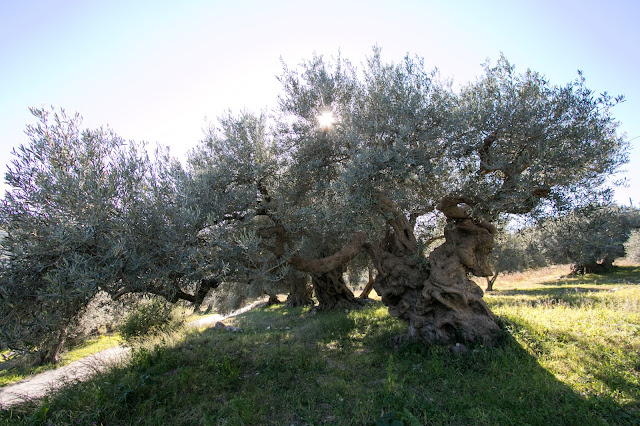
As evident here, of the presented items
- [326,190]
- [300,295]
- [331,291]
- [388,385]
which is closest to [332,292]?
[331,291]

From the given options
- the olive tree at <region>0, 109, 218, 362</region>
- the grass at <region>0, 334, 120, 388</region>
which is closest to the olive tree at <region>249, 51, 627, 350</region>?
the olive tree at <region>0, 109, 218, 362</region>

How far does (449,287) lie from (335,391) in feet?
15.1

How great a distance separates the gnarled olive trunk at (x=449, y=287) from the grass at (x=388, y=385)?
676 millimetres

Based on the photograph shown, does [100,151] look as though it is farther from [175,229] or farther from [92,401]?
[92,401]

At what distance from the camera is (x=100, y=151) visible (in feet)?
23.1

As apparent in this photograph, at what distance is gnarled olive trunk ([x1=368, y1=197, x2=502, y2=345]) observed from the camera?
8.66 m

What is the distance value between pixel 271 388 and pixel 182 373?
2.36 metres

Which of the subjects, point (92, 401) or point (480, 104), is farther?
point (480, 104)

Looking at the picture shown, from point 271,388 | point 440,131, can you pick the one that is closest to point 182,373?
→ point 271,388

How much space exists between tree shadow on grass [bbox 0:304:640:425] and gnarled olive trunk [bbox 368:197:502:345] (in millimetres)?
655

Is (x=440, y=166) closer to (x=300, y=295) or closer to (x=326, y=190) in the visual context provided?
(x=326, y=190)

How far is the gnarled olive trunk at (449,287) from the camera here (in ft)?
28.4

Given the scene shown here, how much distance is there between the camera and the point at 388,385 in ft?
20.9

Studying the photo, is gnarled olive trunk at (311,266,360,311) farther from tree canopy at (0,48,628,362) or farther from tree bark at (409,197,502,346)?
tree bark at (409,197,502,346)
